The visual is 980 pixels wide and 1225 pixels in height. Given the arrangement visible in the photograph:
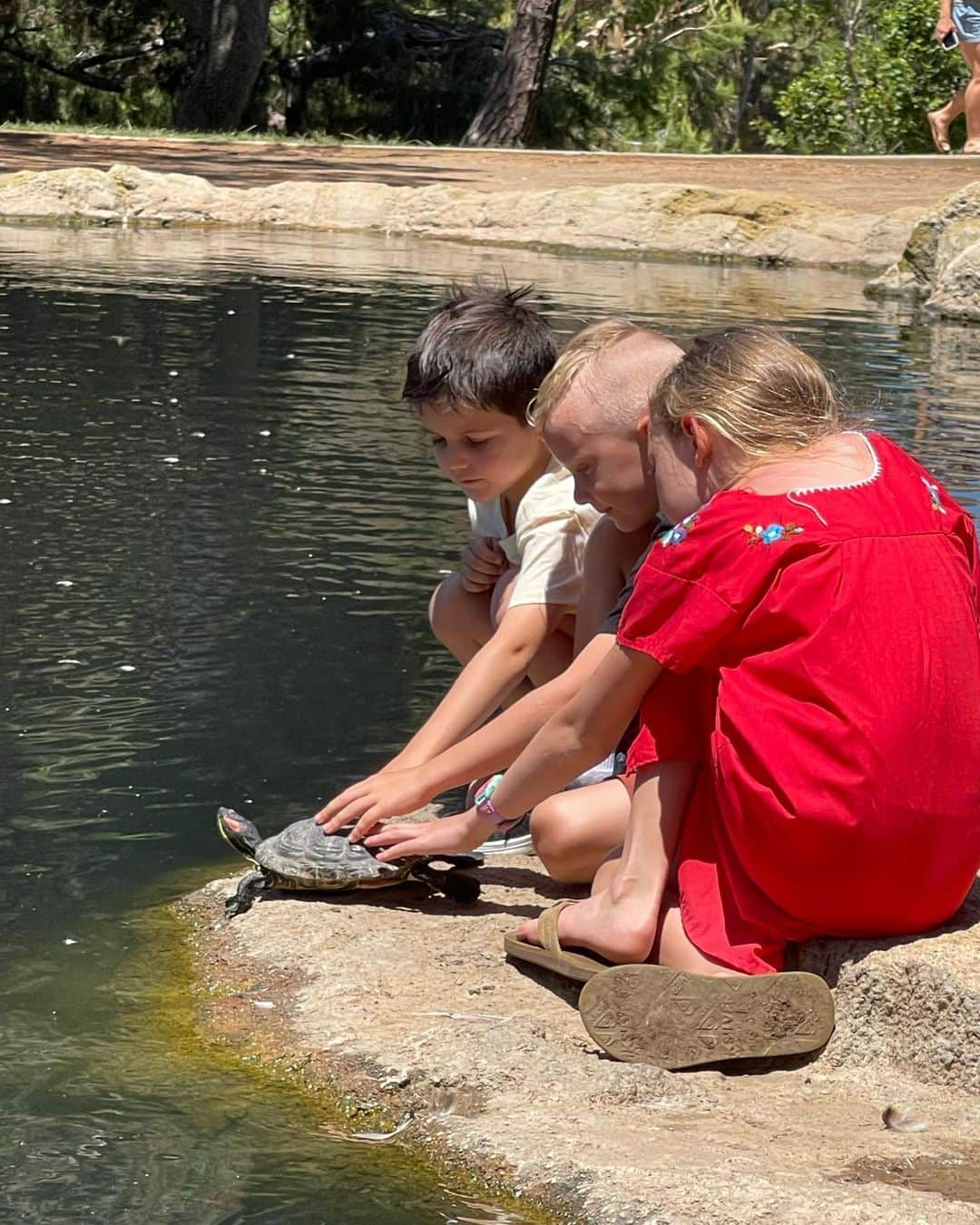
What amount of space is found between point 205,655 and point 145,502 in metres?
1.59

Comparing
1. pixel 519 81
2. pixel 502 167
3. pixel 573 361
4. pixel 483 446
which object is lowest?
pixel 502 167

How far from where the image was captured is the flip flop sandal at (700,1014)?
2619 millimetres

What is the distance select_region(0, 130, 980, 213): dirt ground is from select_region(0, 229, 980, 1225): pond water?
6.45 meters

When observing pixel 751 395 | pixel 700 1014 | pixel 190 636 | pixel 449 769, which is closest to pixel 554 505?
pixel 449 769

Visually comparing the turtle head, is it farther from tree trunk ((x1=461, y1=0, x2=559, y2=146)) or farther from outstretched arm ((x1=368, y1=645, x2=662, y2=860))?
tree trunk ((x1=461, y1=0, x2=559, y2=146))

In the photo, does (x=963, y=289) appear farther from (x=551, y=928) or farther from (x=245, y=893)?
(x=551, y=928)

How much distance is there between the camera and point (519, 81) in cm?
2361

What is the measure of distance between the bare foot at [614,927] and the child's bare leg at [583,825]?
0.79ft

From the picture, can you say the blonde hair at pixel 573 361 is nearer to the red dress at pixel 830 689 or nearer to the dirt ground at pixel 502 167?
the red dress at pixel 830 689

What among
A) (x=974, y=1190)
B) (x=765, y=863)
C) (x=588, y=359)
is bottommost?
(x=974, y=1190)

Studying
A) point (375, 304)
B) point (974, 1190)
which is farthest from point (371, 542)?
point (375, 304)

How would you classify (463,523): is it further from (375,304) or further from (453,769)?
(375,304)

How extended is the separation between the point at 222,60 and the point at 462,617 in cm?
2258

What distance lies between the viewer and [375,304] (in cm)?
1126
